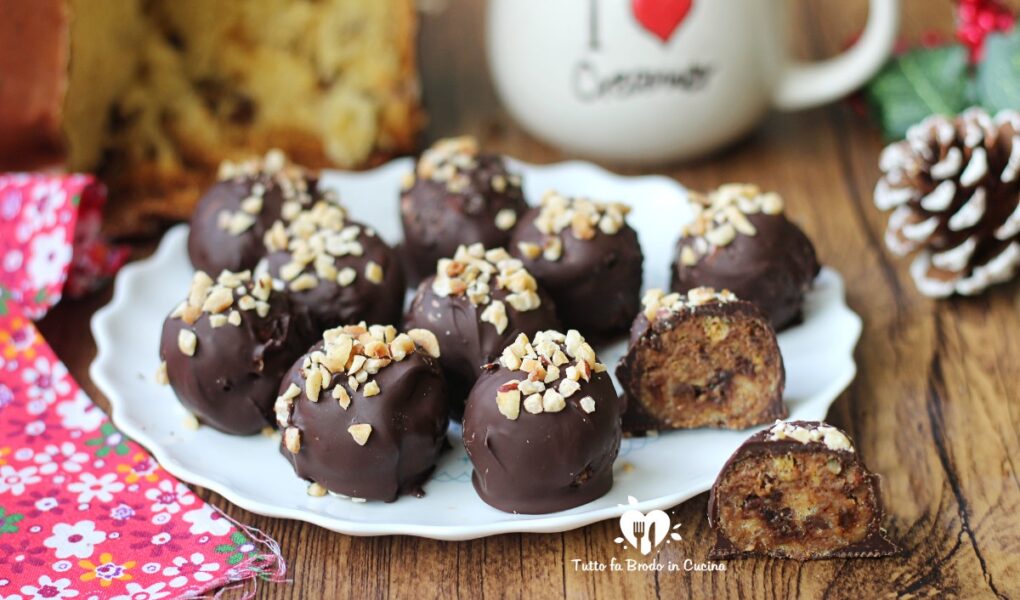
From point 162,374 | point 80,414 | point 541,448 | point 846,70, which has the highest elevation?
point 846,70

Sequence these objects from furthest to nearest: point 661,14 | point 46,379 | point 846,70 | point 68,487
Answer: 1. point 846,70
2. point 661,14
3. point 46,379
4. point 68,487

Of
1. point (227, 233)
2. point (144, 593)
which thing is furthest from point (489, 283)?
point (144, 593)

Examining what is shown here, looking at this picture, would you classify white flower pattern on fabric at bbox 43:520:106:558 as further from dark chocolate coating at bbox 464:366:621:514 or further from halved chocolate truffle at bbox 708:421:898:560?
halved chocolate truffle at bbox 708:421:898:560

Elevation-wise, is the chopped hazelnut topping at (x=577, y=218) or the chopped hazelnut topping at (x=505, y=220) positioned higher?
the chopped hazelnut topping at (x=577, y=218)

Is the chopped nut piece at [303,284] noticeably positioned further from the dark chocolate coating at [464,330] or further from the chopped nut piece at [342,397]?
the chopped nut piece at [342,397]

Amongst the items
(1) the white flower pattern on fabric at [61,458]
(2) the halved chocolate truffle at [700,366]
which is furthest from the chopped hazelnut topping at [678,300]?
(1) the white flower pattern on fabric at [61,458]

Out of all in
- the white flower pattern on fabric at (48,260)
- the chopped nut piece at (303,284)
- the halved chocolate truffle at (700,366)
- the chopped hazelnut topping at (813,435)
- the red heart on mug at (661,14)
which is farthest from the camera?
the red heart on mug at (661,14)

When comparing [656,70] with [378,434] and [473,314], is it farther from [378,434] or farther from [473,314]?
[378,434]
